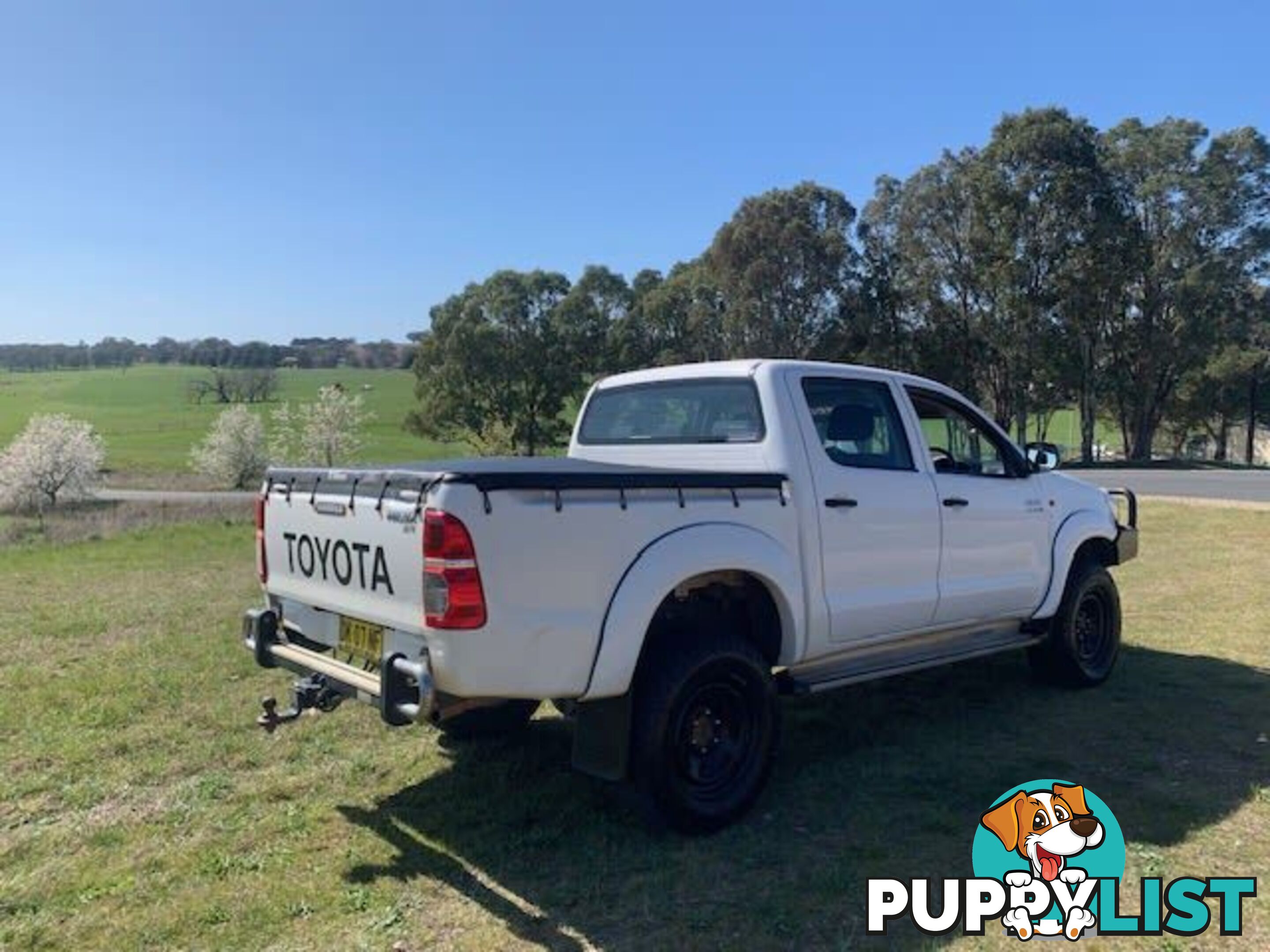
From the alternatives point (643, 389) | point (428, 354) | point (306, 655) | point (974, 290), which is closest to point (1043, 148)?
point (974, 290)

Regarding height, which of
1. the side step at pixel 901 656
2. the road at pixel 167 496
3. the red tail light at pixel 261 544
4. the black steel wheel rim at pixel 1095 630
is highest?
the red tail light at pixel 261 544

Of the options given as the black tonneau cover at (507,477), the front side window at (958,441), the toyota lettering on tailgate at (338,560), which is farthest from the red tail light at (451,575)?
the front side window at (958,441)

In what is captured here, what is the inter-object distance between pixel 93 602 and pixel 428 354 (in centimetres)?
4403

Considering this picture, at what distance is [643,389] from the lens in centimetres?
564

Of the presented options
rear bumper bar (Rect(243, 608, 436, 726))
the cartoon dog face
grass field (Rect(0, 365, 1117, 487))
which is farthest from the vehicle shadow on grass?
grass field (Rect(0, 365, 1117, 487))

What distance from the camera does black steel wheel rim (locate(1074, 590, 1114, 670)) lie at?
6434 mm

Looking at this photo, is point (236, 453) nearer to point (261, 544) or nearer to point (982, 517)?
point (261, 544)

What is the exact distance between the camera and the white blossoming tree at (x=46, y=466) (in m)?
44.5

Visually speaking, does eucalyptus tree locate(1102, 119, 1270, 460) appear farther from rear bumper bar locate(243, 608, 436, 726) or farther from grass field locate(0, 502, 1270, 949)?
rear bumper bar locate(243, 608, 436, 726)

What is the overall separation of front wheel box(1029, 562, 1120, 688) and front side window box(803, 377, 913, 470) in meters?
1.86

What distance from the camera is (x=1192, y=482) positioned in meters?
24.5

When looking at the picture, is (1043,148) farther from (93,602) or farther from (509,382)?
(93,602)

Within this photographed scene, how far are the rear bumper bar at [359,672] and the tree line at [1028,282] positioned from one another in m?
28.1

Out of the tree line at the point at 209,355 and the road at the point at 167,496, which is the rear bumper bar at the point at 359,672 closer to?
the road at the point at 167,496
